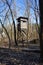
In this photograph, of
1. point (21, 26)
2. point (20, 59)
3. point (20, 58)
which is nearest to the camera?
point (20, 59)

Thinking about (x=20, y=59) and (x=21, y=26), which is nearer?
(x=20, y=59)

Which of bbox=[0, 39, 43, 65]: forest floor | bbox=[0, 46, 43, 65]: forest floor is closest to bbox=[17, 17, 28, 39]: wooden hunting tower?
bbox=[0, 39, 43, 65]: forest floor

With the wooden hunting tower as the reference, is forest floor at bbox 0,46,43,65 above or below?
below

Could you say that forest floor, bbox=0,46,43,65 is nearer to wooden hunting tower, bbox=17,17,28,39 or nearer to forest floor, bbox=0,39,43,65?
forest floor, bbox=0,39,43,65

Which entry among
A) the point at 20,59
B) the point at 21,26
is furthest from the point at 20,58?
the point at 21,26

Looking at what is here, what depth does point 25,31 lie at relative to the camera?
1026 inches

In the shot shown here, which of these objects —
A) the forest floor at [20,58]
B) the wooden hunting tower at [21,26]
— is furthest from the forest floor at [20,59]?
the wooden hunting tower at [21,26]

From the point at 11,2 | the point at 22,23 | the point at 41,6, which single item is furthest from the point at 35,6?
the point at 41,6

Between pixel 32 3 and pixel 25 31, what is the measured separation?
19.8ft

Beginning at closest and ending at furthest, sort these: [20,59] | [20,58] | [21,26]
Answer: [20,59] → [20,58] → [21,26]

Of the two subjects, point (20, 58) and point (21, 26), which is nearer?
point (20, 58)

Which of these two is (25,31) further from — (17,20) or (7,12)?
(7,12)

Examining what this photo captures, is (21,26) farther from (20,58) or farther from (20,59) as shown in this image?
(20,59)

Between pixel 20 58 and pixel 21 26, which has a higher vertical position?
pixel 21 26
